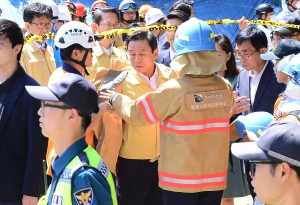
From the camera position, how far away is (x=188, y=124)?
3.77m

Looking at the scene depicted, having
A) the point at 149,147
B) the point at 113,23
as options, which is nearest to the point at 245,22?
the point at 113,23

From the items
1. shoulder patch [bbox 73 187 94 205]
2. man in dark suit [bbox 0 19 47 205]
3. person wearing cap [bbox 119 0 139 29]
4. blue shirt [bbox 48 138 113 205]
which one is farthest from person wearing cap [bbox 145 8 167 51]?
shoulder patch [bbox 73 187 94 205]

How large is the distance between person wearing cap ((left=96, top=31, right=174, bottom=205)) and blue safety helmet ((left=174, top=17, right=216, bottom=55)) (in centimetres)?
73

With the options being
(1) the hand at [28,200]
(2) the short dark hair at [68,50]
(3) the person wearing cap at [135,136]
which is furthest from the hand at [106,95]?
(1) the hand at [28,200]

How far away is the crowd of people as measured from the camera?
2.54 m

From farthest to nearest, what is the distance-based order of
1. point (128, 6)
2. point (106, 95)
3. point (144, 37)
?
point (128, 6) < point (144, 37) < point (106, 95)

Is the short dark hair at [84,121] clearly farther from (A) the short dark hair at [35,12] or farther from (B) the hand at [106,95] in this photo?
(A) the short dark hair at [35,12]

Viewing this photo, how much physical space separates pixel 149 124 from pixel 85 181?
1407 millimetres

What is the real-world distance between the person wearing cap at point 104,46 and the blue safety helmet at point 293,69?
1732 millimetres

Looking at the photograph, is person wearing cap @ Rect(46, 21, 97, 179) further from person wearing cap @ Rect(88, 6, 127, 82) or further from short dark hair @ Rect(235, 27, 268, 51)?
short dark hair @ Rect(235, 27, 268, 51)

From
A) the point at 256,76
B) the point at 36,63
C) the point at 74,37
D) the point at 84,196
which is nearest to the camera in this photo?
the point at 84,196

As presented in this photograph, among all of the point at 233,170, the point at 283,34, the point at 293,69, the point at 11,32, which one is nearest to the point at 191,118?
the point at 293,69

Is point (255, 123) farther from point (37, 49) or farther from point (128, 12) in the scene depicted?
point (128, 12)

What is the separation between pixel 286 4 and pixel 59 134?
667 cm
